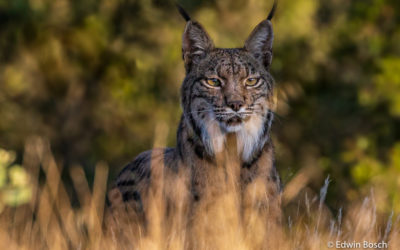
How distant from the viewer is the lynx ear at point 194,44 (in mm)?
5426

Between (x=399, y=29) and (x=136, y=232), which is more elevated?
(x=399, y=29)

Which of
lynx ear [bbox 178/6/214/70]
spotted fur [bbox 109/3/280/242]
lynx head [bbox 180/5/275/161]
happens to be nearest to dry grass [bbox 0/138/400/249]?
spotted fur [bbox 109/3/280/242]

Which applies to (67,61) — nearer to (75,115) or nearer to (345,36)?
(75,115)

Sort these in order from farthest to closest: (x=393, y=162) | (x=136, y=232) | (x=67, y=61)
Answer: (x=67, y=61) < (x=393, y=162) < (x=136, y=232)

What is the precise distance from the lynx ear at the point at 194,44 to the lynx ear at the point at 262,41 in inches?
12.2

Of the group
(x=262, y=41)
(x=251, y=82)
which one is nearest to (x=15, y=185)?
(x=251, y=82)

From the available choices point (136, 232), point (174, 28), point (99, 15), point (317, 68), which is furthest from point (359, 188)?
point (136, 232)

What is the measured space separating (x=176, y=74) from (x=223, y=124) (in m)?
4.68

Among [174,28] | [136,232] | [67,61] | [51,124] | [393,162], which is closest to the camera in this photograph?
[136,232]

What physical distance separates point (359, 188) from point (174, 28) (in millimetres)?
3208

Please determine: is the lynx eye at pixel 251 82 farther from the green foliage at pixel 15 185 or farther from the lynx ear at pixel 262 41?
the green foliage at pixel 15 185

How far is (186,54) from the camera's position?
216 inches

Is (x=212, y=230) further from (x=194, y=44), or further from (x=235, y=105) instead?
(x=194, y=44)

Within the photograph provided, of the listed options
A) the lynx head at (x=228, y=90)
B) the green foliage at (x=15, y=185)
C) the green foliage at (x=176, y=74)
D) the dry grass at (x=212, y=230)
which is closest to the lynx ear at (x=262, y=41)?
the lynx head at (x=228, y=90)
